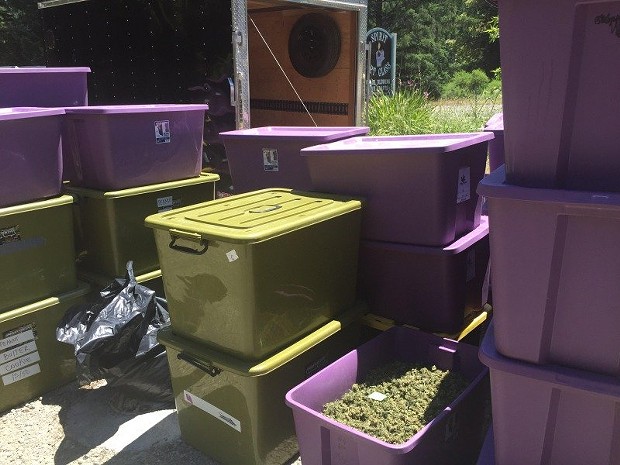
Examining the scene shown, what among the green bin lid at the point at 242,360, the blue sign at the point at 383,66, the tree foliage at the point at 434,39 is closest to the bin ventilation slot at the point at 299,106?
the blue sign at the point at 383,66

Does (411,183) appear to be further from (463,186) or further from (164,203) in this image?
(164,203)

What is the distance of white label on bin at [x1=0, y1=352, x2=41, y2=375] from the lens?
8.77 feet

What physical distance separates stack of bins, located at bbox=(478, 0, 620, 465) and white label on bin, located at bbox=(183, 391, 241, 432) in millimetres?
1010

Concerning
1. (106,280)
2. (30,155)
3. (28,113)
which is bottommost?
(106,280)

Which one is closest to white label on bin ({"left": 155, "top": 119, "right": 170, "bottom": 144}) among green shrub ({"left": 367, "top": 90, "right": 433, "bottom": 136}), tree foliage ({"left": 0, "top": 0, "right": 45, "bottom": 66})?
green shrub ({"left": 367, "top": 90, "right": 433, "bottom": 136})

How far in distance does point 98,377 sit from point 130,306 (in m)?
0.34

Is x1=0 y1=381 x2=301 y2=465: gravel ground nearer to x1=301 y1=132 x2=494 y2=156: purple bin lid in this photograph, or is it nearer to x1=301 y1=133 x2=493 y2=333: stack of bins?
x1=301 y1=133 x2=493 y2=333: stack of bins

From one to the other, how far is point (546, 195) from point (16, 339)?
246 cm

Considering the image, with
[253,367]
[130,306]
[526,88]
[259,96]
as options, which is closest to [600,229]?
[526,88]

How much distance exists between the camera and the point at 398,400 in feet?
6.84

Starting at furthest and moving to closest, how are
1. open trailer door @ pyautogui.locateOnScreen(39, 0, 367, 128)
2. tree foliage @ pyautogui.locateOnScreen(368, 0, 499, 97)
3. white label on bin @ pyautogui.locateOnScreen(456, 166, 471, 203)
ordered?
1. tree foliage @ pyautogui.locateOnScreen(368, 0, 499, 97)
2. open trailer door @ pyautogui.locateOnScreen(39, 0, 367, 128)
3. white label on bin @ pyautogui.locateOnScreen(456, 166, 471, 203)

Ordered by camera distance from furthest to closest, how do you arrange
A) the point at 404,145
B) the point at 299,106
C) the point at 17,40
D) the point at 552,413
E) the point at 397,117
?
the point at 17,40 → the point at 397,117 → the point at 299,106 → the point at 404,145 → the point at 552,413

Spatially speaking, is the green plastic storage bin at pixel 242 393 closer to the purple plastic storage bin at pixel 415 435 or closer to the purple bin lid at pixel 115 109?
the purple plastic storage bin at pixel 415 435

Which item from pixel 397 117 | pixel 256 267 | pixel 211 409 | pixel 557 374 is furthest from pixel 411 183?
pixel 397 117
